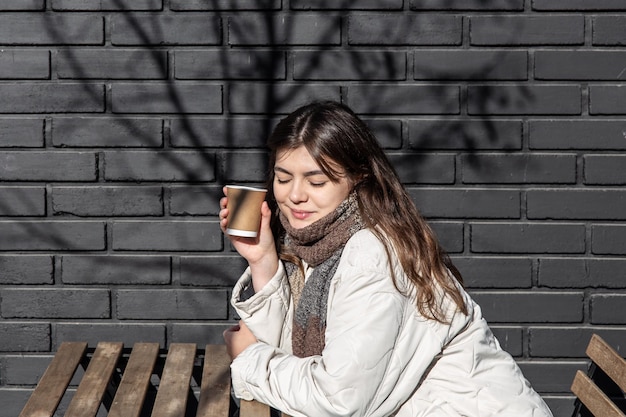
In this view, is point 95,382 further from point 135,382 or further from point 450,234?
point 450,234

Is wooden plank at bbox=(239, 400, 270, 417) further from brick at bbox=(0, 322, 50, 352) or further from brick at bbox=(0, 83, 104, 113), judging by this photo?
brick at bbox=(0, 83, 104, 113)

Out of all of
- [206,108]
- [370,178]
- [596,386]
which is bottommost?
[596,386]

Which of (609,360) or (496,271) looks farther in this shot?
(496,271)

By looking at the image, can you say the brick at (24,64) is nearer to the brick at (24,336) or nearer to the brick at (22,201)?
the brick at (22,201)

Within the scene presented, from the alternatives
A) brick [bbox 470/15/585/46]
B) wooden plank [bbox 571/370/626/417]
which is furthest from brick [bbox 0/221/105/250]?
wooden plank [bbox 571/370/626/417]

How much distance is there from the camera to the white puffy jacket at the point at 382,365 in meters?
2.49

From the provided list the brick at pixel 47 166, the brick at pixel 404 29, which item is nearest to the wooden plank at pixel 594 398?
the brick at pixel 404 29

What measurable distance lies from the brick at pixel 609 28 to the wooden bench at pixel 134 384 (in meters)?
Answer: 2.11

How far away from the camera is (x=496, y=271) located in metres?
4.09

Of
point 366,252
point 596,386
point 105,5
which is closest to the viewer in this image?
point 366,252

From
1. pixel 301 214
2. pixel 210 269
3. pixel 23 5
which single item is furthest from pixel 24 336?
pixel 301 214

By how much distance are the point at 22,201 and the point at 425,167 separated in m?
1.79

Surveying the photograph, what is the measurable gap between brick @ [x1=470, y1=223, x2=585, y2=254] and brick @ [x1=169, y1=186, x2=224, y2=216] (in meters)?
1.15

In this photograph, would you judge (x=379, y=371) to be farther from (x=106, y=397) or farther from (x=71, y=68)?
(x=71, y=68)
